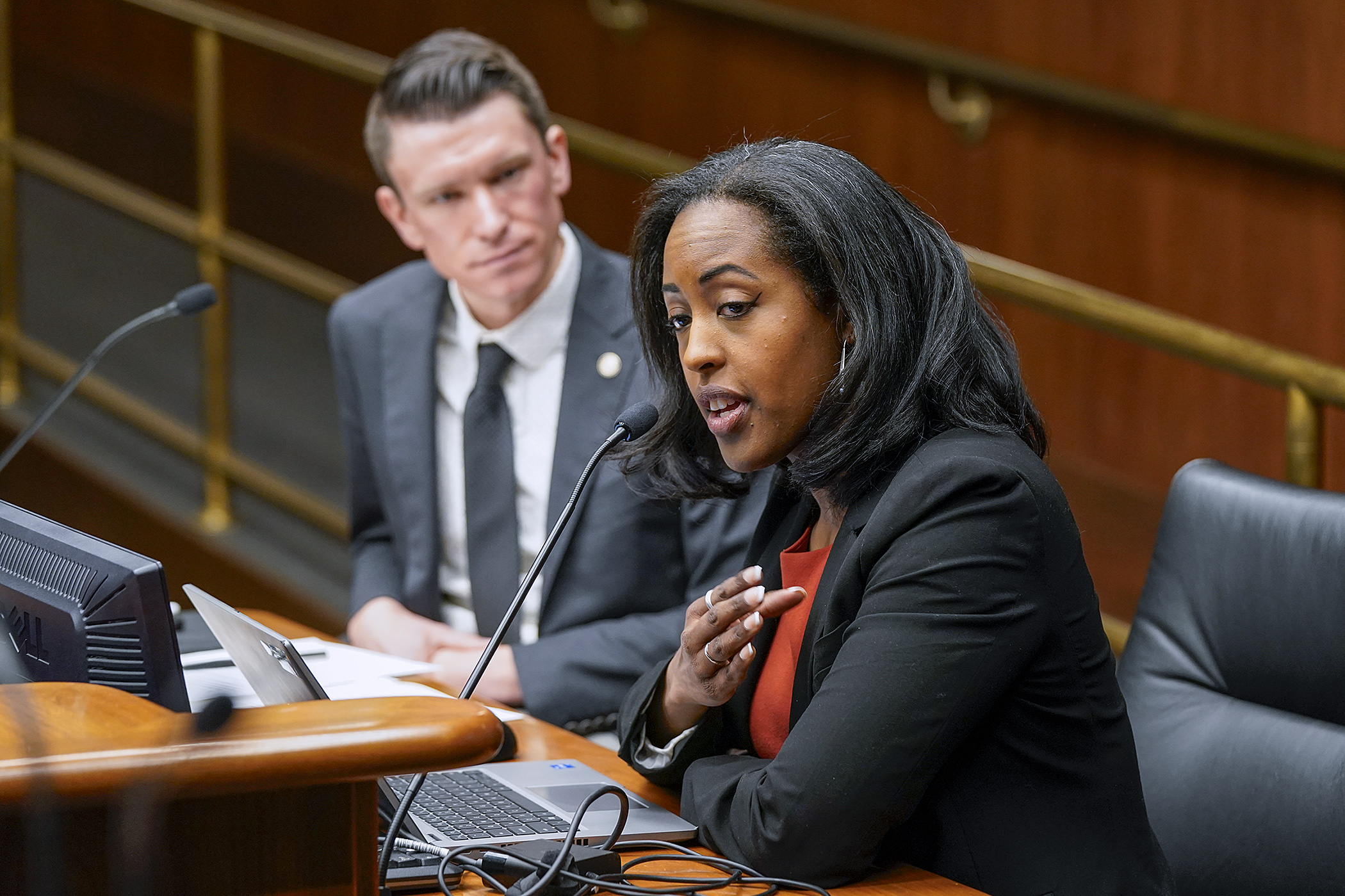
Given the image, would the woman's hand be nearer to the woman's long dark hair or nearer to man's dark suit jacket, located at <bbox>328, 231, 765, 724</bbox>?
the woman's long dark hair

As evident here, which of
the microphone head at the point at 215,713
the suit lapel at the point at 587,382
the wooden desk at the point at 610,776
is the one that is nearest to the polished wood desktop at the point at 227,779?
the microphone head at the point at 215,713

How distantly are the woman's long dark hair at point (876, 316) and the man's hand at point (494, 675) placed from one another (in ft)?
2.05

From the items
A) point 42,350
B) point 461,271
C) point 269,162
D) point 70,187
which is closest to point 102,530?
point 42,350

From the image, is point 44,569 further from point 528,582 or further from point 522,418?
point 522,418

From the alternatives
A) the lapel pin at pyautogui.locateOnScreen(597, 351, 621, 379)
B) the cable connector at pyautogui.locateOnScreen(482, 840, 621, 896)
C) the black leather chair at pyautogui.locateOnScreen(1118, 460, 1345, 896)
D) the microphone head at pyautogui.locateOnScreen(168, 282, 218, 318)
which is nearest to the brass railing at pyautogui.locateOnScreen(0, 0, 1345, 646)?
the lapel pin at pyautogui.locateOnScreen(597, 351, 621, 379)

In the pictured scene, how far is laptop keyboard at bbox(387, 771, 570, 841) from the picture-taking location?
1282mm

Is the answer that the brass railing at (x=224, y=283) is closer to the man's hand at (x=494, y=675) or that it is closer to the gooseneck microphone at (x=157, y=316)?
the gooseneck microphone at (x=157, y=316)

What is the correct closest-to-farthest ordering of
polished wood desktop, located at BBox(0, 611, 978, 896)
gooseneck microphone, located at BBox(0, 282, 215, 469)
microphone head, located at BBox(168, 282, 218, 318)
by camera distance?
polished wood desktop, located at BBox(0, 611, 978, 896), gooseneck microphone, located at BBox(0, 282, 215, 469), microphone head, located at BBox(168, 282, 218, 318)

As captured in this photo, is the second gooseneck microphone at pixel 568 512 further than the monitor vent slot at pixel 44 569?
Yes

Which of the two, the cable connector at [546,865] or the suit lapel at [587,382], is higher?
the suit lapel at [587,382]

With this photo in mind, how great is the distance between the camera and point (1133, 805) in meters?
1.28

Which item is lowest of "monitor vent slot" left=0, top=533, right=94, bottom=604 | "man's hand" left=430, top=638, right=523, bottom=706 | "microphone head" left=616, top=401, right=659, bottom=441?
"man's hand" left=430, top=638, right=523, bottom=706

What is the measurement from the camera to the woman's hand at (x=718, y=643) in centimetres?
123

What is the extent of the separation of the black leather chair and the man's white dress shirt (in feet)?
2.83
